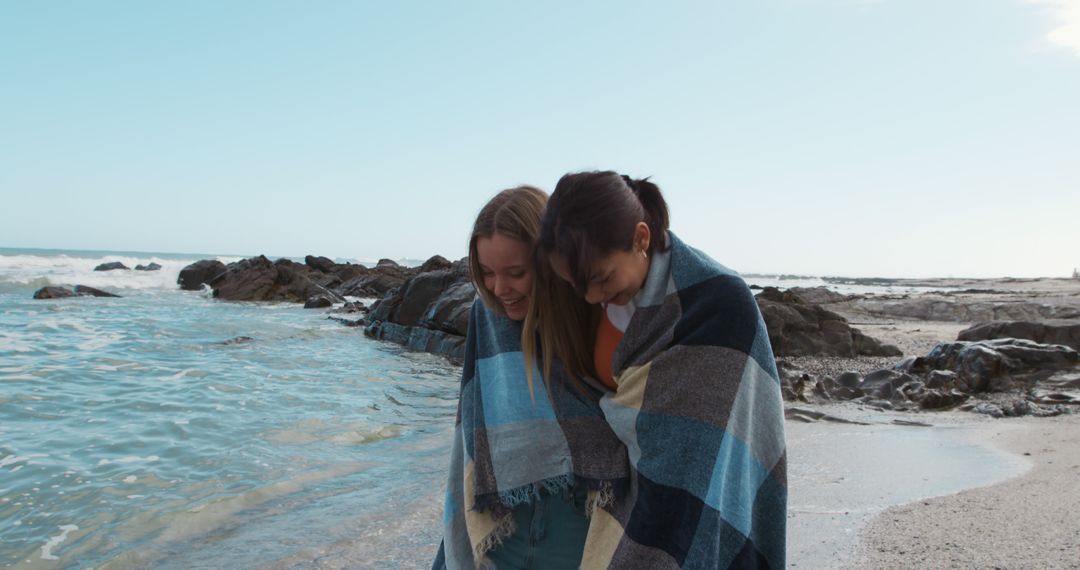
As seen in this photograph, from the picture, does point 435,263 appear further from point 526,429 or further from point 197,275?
point 526,429

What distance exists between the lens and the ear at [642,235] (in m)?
2.01

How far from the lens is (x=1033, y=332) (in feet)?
34.6

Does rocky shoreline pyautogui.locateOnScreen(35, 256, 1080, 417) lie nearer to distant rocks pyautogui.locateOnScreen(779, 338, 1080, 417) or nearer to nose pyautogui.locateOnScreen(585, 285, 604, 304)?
distant rocks pyautogui.locateOnScreen(779, 338, 1080, 417)

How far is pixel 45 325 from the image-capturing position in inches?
594

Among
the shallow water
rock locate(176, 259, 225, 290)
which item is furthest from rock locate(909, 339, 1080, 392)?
rock locate(176, 259, 225, 290)

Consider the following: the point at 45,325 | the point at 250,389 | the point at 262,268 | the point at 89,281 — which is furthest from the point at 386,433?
the point at 89,281

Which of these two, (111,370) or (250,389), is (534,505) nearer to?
(250,389)

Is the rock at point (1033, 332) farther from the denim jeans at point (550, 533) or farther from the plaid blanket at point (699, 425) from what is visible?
the denim jeans at point (550, 533)

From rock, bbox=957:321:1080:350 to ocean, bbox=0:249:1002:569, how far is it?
18.0 feet

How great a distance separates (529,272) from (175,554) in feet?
10.9

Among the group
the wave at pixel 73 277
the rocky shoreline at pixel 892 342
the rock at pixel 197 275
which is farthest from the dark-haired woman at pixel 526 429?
the rock at pixel 197 275

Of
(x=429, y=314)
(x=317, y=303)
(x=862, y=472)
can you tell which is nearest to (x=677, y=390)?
(x=862, y=472)

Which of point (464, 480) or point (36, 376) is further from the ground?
point (464, 480)

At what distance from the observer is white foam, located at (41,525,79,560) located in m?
4.28
